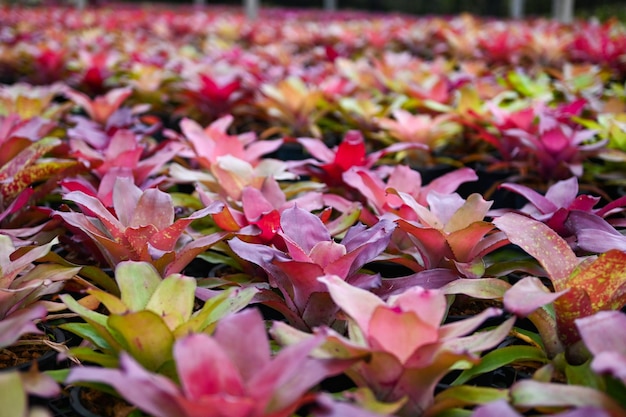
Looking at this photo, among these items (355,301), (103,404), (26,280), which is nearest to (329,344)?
(355,301)

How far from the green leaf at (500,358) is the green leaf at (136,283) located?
51cm

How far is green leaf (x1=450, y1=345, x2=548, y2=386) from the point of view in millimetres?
1014

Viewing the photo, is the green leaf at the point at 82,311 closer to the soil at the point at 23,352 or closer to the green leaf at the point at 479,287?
the soil at the point at 23,352

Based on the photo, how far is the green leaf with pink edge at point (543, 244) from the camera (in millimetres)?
1090

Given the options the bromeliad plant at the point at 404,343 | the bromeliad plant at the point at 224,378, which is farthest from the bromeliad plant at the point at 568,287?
the bromeliad plant at the point at 224,378

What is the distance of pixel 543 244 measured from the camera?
112cm

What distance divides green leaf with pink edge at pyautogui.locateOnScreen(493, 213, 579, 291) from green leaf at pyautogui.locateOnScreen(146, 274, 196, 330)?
538mm

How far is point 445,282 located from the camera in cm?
117

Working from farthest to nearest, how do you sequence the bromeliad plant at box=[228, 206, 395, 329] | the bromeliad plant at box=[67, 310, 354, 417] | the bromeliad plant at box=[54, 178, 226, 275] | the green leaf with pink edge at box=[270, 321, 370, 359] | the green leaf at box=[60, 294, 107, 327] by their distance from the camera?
the bromeliad plant at box=[54, 178, 226, 275] < the bromeliad plant at box=[228, 206, 395, 329] < the green leaf at box=[60, 294, 107, 327] < the green leaf with pink edge at box=[270, 321, 370, 359] < the bromeliad plant at box=[67, 310, 354, 417]

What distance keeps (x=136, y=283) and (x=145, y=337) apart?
0.15 m

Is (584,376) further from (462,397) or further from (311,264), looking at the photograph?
(311,264)

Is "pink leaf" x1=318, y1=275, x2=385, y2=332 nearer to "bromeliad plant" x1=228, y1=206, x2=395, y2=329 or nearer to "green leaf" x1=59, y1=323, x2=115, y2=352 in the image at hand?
"bromeliad plant" x1=228, y1=206, x2=395, y2=329

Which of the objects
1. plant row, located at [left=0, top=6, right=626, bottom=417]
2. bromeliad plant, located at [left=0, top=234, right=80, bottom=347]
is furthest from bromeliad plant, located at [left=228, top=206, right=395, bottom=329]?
bromeliad plant, located at [left=0, top=234, right=80, bottom=347]

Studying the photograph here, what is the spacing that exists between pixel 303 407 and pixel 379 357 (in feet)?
0.53
